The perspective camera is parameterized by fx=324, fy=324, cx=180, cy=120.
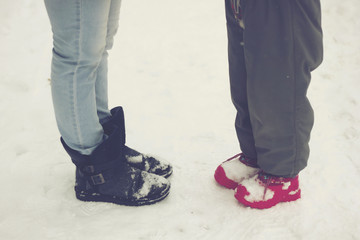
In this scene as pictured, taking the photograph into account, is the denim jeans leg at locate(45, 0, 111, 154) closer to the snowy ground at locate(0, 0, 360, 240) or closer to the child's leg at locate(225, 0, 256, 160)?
the snowy ground at locate(0, 0, 360, 240)

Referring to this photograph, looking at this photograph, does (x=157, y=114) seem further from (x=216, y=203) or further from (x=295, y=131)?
(x=295, y=131)

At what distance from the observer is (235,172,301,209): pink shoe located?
119 centimetres

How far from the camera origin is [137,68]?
2.38m

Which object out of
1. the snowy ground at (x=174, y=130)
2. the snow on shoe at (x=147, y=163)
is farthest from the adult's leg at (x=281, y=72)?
the snow on shoe at (x=147, y=163)

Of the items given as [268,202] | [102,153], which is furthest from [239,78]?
[102,153]

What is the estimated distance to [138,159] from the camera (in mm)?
1325

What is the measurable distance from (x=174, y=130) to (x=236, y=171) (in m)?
0.55

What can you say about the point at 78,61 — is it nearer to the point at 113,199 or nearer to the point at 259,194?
the point at 113,199

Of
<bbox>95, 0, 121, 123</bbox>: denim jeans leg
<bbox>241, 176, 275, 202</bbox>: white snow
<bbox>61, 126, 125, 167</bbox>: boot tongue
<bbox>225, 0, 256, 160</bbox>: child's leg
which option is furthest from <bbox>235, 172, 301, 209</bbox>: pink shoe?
<bbox>95, 0, 121, 123</bbox>: denim jeans leg

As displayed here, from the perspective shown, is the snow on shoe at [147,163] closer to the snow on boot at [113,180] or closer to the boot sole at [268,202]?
the snow on boot at [113,180]

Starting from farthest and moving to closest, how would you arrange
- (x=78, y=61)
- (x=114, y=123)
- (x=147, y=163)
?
(x=147, y=163) < (x=114, y=123) < (x=78, y=61)

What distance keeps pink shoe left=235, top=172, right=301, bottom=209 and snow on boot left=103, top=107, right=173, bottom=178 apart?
331mm

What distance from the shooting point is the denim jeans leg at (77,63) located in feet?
3.01

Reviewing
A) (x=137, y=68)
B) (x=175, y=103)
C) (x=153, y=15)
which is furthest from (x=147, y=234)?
(x=153, y=15)
